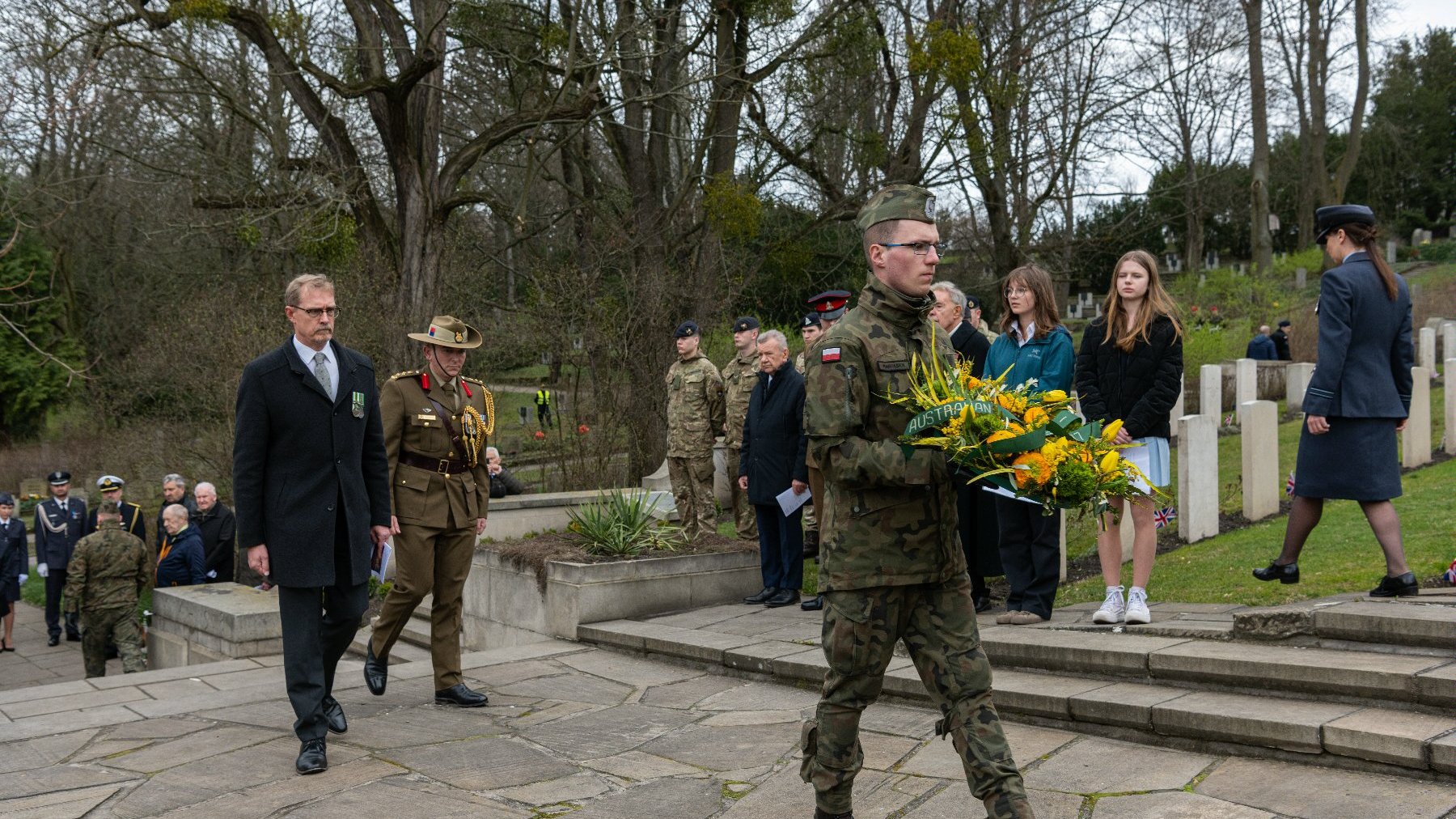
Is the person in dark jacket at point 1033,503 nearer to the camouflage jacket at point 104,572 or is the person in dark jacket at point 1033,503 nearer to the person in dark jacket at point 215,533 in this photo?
the camouflage jacket at point 104,572

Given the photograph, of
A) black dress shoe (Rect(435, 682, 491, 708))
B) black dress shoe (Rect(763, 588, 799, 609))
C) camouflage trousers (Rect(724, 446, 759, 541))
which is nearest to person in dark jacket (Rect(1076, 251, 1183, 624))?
black dress shoe (Rect(763, 588, 799, 609))

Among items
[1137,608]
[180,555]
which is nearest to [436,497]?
[1137,608]

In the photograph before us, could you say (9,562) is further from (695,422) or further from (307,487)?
(307,487)

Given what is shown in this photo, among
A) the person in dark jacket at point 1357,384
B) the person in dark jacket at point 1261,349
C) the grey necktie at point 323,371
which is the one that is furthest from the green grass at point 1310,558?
the person in dark jacket at point 1261,349

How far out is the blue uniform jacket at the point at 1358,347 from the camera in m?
6.10

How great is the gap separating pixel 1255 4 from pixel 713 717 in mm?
29681

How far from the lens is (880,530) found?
4.00 metres

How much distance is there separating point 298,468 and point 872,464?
120 inches

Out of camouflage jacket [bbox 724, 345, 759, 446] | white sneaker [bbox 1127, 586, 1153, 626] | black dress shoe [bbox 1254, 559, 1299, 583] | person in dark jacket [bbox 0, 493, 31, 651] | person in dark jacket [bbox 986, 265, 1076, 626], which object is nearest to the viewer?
white sneaker [bbox 1127, 586, 1153, 626]

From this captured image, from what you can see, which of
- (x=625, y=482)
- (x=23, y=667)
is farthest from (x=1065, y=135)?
(x=23, y=667)

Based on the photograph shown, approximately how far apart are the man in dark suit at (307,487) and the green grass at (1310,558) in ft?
14.7

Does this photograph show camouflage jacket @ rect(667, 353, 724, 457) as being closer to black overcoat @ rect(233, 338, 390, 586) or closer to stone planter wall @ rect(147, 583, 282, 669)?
stone planter wall @ rect(147, 583, 282, 669)

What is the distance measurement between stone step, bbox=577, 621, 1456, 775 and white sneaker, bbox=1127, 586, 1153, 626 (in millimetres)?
276

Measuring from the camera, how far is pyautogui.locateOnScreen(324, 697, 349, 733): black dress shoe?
238 inches
